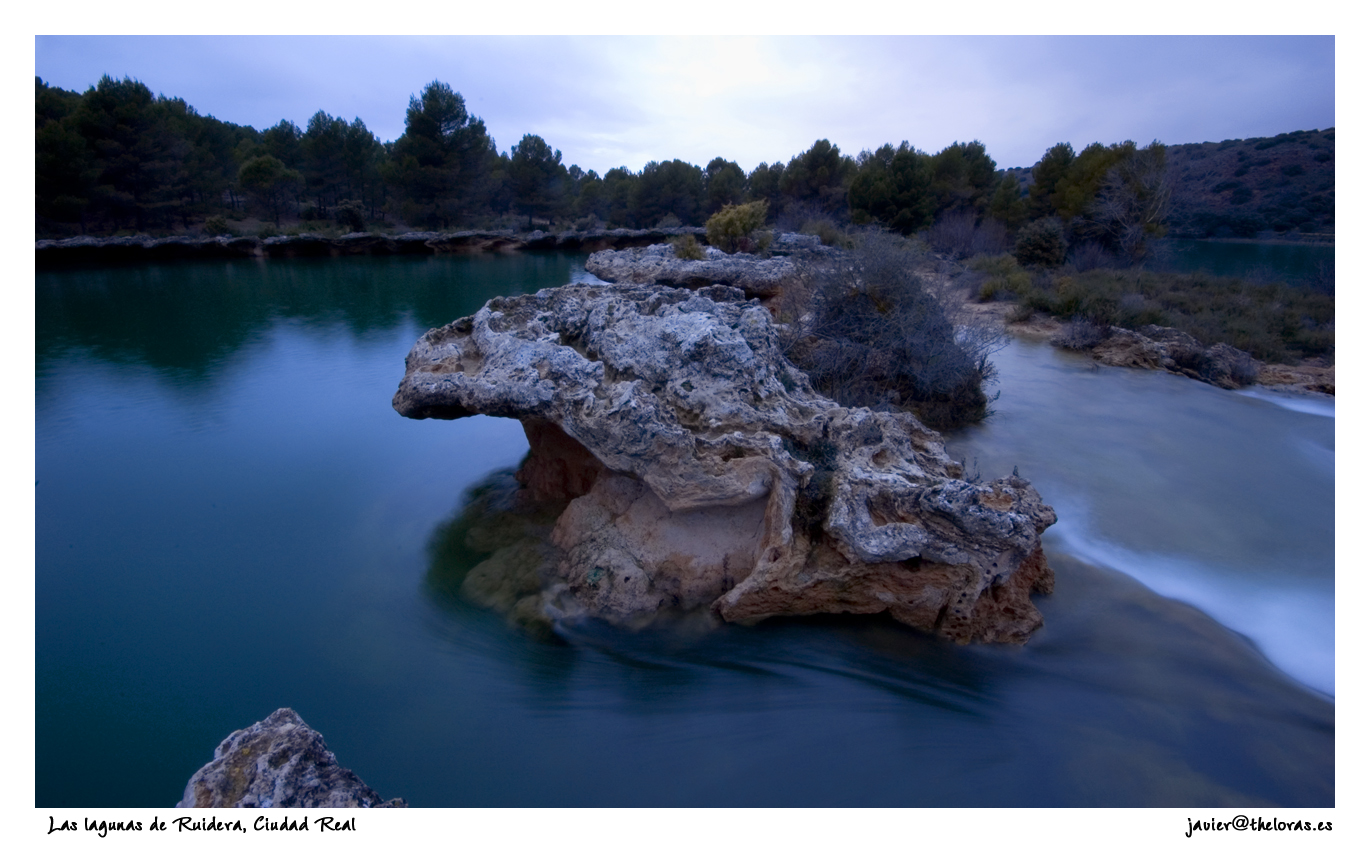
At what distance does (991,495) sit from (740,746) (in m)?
1.57

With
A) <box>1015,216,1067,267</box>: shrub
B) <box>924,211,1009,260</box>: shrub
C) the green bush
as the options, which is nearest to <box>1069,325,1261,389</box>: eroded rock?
the green bush

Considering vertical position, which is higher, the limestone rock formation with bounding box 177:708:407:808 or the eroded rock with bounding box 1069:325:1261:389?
the eroded rock with bounding box 1069:325:1261:389

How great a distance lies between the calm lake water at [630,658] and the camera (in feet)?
7.99

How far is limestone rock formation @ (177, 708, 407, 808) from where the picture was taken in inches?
67.9

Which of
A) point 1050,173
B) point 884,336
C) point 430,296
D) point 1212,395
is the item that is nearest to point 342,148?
point 430,296

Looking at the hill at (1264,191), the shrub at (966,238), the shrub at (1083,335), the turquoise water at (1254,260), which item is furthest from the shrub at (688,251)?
the hill at (1264,191)

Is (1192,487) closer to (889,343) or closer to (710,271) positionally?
(889,343)

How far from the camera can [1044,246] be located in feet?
49.1

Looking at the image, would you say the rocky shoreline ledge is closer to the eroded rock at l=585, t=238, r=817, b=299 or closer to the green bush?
the eroded rock at l=585, t=238, r=817, b=299

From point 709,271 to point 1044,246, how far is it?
32.8 ft

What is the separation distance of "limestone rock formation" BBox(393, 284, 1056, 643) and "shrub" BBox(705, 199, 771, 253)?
9.52m

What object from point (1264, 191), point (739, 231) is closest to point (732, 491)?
point (739, 231)

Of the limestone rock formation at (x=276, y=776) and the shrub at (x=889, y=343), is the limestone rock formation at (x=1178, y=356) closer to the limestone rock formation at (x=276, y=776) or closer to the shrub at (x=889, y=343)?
the shrub at (x=889, y=343)

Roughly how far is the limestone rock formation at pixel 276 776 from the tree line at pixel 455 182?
57.2ft
